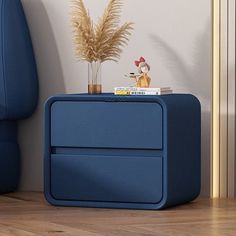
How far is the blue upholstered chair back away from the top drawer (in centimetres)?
41

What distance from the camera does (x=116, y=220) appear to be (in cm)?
318

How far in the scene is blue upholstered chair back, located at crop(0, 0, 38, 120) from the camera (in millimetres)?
3928

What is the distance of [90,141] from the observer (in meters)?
3.54

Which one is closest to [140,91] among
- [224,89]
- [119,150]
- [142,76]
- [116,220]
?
[142,76]

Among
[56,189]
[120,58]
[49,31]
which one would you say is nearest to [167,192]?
[56,189]

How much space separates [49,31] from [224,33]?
856mm

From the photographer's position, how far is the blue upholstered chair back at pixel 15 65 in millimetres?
3928

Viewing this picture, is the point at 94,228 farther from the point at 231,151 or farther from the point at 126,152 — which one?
the point at 231,151

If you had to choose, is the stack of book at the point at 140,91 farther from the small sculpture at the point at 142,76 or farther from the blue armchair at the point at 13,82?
the blue armchair at the point at 13,82

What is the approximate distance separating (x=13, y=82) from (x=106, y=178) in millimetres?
737

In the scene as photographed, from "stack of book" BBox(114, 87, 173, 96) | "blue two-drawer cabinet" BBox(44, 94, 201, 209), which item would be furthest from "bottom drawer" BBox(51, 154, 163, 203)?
"stack of book" BBox(114, 87, 173, 96)

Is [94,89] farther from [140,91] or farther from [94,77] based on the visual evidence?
[140,91]

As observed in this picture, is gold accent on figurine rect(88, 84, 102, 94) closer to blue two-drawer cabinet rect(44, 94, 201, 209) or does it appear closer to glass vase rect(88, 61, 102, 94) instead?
glass vase rect(88, 61, 102, 94)

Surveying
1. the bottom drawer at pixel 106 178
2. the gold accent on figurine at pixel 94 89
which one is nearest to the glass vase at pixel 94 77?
the gold accent on figurine at pixel 94 89
